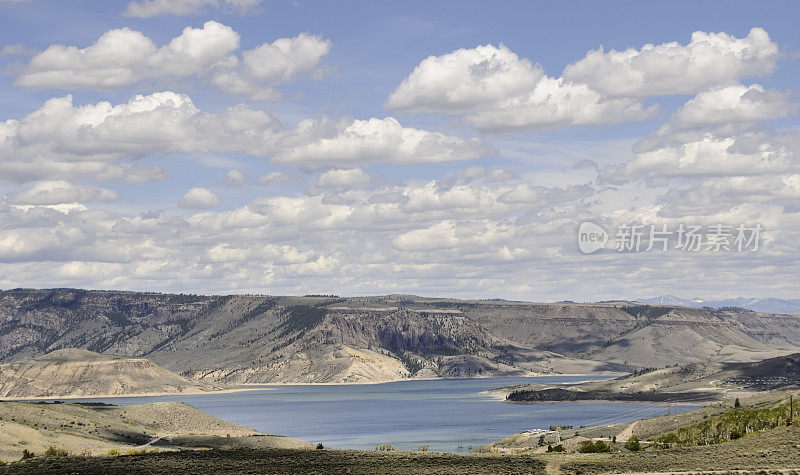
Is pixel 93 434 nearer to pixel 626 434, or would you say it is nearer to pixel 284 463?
pixel 284 463

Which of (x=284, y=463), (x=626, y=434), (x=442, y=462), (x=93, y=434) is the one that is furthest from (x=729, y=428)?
(x=93, y=434)

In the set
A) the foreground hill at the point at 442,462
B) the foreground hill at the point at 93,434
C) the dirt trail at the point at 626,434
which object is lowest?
the dirt trail at the point at 626,434

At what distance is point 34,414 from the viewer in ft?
509

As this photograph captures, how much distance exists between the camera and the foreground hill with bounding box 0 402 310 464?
12394 cm

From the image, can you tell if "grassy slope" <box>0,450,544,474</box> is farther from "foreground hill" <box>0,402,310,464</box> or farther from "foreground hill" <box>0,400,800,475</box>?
"foreground hill" <box>0,402,310,464</box>

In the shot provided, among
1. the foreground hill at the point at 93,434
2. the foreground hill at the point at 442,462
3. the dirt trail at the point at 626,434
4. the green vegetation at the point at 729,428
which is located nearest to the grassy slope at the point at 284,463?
the foreground hill at the point at 442,462

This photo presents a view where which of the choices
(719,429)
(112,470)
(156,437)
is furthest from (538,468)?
(156,437)

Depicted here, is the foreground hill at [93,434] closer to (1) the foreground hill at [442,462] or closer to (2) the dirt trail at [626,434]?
(1) the foreground hill at [442,462]

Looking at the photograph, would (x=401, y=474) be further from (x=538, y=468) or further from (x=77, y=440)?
(x=77, y=440)

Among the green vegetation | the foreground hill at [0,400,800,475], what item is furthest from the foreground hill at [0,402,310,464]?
the green vegetation

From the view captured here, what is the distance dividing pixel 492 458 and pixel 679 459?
692 inches

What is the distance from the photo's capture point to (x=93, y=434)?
149250 millimetres

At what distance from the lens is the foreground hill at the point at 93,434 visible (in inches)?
4879

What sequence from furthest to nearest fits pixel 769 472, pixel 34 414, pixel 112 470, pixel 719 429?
pixel 34 414 < pixel 719 429 < pixel 112 470 < pixel 769 472
